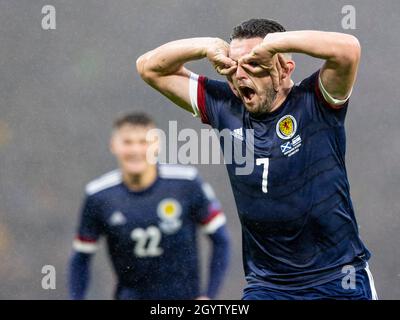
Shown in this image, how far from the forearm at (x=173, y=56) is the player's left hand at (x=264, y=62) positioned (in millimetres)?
260

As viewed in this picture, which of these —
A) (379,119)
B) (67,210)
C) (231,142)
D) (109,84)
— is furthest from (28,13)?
(231,142)

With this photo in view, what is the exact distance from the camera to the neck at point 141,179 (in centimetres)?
517

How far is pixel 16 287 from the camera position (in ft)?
24.7

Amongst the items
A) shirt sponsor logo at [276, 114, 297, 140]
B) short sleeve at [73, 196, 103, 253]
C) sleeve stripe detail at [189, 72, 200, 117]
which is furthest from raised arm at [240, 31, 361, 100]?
short sleeve at [73, 196, 103, 253]

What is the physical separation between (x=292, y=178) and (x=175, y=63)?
837 mm

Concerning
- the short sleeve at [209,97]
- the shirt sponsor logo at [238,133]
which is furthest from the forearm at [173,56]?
the shirt sponsor logo at [238,133]

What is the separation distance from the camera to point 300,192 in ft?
13.6

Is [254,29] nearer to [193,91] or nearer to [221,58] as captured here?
[221,58]

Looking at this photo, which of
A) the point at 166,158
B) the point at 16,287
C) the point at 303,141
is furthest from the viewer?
the point at 16,287

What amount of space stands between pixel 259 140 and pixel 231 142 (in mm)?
164

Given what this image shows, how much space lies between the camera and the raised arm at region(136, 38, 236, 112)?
13.9 feet

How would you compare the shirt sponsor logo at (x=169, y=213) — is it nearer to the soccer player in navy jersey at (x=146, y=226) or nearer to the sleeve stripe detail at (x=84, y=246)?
the soccer player in navy jersey at (x=146, y=226)

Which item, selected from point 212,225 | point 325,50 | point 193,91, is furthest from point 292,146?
point 212,225
